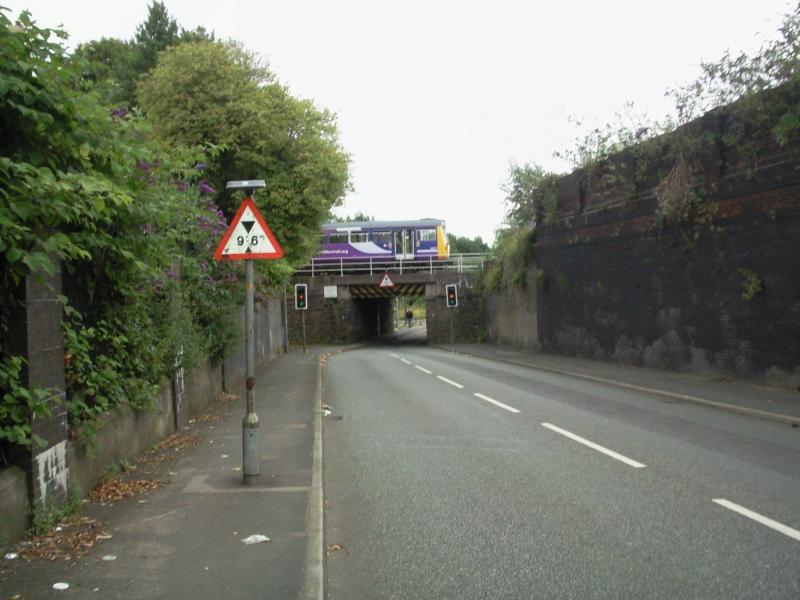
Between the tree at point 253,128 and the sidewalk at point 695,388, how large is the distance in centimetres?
882

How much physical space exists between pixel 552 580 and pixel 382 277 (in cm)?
3934

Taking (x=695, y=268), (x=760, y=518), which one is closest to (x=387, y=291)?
(x=695, y=268)

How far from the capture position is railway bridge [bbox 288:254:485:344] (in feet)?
145

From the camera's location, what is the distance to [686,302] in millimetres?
18391

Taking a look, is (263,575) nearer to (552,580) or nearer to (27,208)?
(552,580)

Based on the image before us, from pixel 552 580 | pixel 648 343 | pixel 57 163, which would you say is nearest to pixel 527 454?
pixel 552 580

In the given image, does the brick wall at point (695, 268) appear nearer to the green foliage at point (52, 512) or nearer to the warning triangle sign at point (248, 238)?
the warning triangle sign at point (248, 238)

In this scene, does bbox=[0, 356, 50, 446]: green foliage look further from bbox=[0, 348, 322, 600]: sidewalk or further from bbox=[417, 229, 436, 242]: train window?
bbox=[417, 229, 436, 242]: train window

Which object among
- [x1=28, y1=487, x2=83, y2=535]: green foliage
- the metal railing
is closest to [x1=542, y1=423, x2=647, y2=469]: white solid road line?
[x1=28, y1=487, x2=83, y2=535]: green foliage

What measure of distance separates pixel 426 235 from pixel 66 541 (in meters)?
40.9

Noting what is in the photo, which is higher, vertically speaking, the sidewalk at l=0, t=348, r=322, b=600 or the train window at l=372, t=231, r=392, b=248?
the train window at l=372, t=231, r=392, b=248

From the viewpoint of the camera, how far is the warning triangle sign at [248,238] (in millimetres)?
7977

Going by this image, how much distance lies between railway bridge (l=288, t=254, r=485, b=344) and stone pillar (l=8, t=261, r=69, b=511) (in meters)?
37.6

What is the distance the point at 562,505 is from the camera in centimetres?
652
